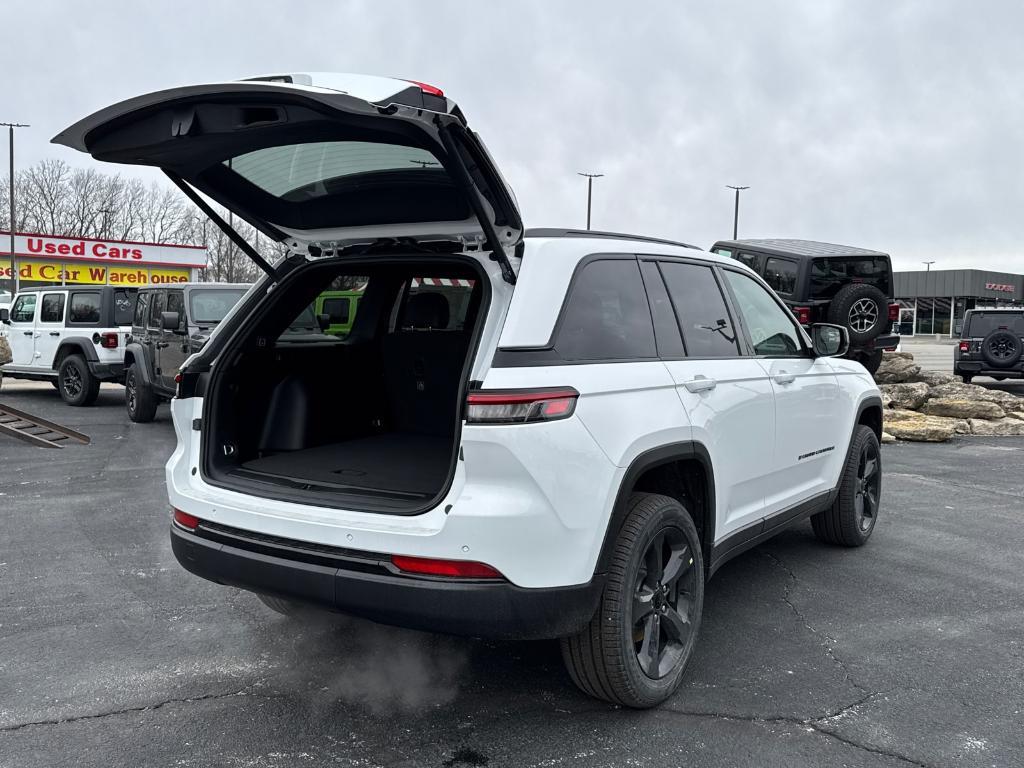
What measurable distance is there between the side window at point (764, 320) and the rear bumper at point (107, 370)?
10.8 meters

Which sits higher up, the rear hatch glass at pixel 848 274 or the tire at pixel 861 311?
the rear hatch glass at pixel 848 274

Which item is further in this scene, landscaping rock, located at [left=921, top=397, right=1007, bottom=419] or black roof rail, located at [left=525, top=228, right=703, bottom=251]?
landscaping rock, located at [left=921, top=397, right=1007, bottom=419]

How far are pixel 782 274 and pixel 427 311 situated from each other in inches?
408

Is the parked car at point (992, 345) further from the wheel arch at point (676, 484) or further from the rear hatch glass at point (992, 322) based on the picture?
the wheel arch at point (676, 484)

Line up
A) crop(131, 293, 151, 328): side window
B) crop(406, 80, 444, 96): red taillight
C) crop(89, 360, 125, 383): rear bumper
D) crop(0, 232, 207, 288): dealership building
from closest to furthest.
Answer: crop(406, 80, 444, 96): red taillight
crop(131, 293, 151, 328): side window
crop(89, 360, 125, 383): rear bumper
crop(0, 232, 207, 288): dealership building

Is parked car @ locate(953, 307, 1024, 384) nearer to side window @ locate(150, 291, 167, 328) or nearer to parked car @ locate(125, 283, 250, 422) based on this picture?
parked car @ locate(125, 283, 250, 422)

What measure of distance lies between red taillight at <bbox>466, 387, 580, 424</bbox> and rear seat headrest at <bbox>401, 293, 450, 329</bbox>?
158 centimetres

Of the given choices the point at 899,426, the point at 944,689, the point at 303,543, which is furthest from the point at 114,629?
the point at 899,426

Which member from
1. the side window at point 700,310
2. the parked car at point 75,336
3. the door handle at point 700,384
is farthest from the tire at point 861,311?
the parked car at point 75,336

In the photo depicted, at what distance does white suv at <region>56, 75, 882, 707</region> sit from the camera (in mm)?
2865

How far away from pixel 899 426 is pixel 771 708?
915cm

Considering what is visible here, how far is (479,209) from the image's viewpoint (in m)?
3.00

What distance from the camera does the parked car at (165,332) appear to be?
418 inches

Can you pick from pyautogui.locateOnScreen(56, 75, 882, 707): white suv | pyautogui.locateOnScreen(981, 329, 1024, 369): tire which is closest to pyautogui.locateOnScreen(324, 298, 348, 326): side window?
pyautogui.locateOnScreen(56, 75, 882, 707): white suv
